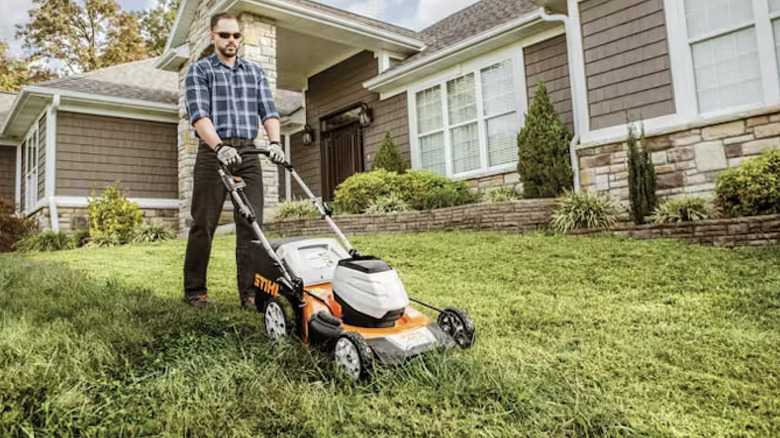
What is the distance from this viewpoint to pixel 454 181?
31.6 feet

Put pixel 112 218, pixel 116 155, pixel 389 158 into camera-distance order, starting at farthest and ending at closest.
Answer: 1. pixel 116 155
2. pixel 389 158
3. pixel 112 218

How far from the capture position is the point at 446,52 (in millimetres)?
9570

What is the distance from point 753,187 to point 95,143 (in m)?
12.5

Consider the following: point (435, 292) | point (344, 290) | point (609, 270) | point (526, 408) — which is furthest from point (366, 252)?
point (526, 408)

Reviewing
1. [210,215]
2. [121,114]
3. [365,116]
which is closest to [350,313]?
[210,215]

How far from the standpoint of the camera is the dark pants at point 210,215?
11.5ft

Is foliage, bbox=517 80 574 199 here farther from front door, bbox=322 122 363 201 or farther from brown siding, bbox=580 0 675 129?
front door, bbox=322 122 363 201

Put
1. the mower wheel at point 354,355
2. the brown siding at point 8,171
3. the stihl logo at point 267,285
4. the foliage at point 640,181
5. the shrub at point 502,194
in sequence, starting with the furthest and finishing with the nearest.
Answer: the brown siding at point 8,171 → the shrub at point 502,194 → the foliage at point 640,181 → the stihl logo at point 267,285 → the mower wheel at point 354,355

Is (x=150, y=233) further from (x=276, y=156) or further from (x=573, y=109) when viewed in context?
(x=276, y=156)

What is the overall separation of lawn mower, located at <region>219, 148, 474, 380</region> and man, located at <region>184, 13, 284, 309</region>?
60cm

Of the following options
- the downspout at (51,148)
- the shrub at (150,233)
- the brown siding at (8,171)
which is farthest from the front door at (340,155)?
the brown siding at (8,171)

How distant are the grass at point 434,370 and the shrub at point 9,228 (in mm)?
8012

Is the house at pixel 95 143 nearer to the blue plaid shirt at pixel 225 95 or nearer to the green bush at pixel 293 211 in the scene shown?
the green bush at pixel 293 211

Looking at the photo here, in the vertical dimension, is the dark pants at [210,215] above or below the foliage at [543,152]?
below
